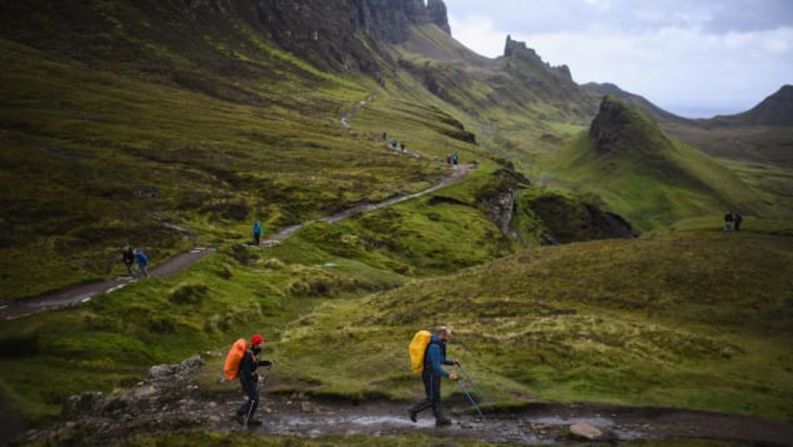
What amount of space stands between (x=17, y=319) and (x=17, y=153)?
6616 cm

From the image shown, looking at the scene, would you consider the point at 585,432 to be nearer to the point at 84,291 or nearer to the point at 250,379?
the point at 250,379

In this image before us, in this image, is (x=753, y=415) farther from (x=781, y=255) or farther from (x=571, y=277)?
(x=781, y=255)

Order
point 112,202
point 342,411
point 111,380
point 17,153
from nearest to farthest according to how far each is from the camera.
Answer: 1. point 342,411
2. point 111,380
3. point 112,202
4. point 17,153

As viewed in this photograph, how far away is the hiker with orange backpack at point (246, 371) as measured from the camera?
21344 millimetres

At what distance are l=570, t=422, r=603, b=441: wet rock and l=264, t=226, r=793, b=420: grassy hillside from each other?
3359 mm

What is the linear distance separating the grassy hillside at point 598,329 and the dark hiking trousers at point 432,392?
3.17m

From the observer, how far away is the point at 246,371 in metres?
21.7

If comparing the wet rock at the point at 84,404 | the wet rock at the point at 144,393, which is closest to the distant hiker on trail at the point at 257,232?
the wet rock at the point at 144,393

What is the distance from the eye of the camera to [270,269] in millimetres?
58562

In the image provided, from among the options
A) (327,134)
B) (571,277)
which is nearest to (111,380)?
(571,277)

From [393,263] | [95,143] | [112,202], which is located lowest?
[393,263]

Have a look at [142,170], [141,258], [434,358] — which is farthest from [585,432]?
[142,170]

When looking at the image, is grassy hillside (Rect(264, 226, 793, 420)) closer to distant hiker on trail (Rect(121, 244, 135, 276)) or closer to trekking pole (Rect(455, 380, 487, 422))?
trekking pole (Rect(455, 380, 487, 422))

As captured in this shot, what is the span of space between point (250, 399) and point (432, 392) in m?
6.92
